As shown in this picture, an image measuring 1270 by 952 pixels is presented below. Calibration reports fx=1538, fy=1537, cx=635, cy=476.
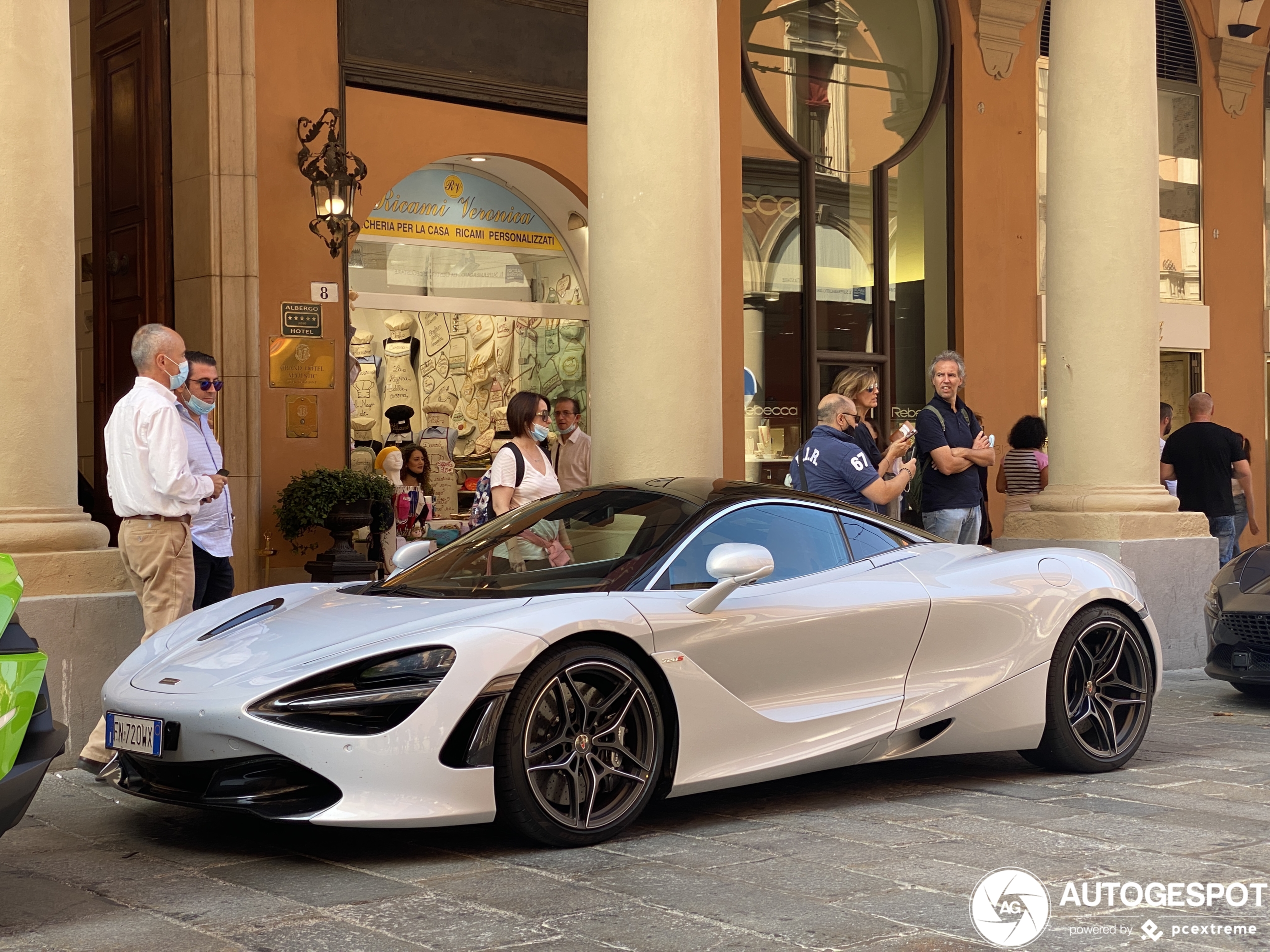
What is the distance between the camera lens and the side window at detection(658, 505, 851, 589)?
548 cm

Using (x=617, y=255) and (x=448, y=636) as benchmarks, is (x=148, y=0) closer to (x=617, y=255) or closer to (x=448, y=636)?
(x=617, y=255)

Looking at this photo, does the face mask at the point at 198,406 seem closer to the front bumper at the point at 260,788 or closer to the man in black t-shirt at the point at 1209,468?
the front bumper at the point at 260,788

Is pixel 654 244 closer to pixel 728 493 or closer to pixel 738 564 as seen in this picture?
pixel 728 493

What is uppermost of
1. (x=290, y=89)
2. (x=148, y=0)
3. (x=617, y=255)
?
(x=148, y=0)

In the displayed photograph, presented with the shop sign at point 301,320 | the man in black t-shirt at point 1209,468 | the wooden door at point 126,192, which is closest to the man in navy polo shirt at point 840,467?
the man in black t-shirt at point 1209,468

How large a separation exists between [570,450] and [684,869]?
7.60 metres

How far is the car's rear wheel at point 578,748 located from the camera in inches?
188

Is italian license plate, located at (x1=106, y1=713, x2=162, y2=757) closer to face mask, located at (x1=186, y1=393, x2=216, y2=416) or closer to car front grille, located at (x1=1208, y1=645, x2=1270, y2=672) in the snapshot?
face mask, located at (x1=186, y1=393, x2=216, y2=416)

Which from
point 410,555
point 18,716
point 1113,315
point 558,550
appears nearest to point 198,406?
point 410,555

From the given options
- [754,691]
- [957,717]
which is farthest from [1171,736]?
[754,691]

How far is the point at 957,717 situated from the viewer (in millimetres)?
5902

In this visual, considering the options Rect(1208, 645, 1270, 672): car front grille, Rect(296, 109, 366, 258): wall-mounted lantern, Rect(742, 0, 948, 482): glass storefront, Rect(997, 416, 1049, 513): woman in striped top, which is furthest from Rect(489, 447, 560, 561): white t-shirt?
Rect(742, 0, 948, 482): glass storefront

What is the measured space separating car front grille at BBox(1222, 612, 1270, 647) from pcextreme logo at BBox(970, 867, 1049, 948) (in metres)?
4.27

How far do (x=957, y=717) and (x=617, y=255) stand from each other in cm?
328
